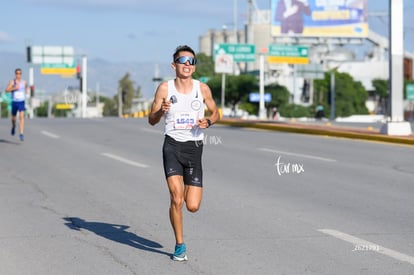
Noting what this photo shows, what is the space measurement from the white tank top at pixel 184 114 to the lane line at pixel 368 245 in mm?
1875

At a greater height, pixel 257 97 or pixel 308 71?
pixel 308 71

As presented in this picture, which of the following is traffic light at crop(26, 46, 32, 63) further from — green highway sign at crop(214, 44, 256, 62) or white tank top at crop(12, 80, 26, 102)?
white tank top at crop(12, 80, 26, 102)

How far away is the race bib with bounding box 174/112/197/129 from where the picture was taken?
24.3ft

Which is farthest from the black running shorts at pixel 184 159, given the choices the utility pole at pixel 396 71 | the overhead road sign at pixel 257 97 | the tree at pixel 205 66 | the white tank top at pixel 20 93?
the tree at pixel 205 66

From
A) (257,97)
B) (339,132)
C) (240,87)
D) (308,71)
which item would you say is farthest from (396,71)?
(240,87)

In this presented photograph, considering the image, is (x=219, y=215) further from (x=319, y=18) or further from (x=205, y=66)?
(x=205, y=66)

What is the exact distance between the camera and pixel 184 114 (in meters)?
7.41

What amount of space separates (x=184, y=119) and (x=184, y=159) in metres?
0.34

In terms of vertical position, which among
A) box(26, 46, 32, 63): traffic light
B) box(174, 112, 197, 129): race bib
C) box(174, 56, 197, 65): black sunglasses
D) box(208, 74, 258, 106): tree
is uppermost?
box(26, 46, 32, 63): traffic light

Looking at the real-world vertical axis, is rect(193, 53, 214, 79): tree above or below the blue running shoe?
above

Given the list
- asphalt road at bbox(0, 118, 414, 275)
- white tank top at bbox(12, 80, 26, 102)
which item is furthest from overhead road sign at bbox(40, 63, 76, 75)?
asphalt road at bbox(0, 118, 414, 275)

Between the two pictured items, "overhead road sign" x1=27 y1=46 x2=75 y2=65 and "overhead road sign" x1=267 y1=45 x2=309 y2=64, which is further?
"overhead road sign" x1=27 y1=46 x2=75 y2=65

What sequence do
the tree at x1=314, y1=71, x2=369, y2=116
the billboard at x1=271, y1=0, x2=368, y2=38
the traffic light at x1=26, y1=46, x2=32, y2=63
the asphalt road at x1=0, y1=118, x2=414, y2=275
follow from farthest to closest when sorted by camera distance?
the tree at x1=314, y1=71, x2=369, y2=116
the traffic light at x1=26, y1=46, x2=32, y2=63
the billboard at x1=271, y1=0, x2=368, y2=38
the asphalt road at x1=0, y1=118, x2=414, y2=275

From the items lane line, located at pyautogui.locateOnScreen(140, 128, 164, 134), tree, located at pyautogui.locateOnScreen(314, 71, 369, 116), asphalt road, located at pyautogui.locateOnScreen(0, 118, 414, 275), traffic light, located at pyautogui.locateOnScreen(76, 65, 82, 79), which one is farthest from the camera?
tree, located at pyautogui.locateOnScreen(314, 71, 369, 116)
